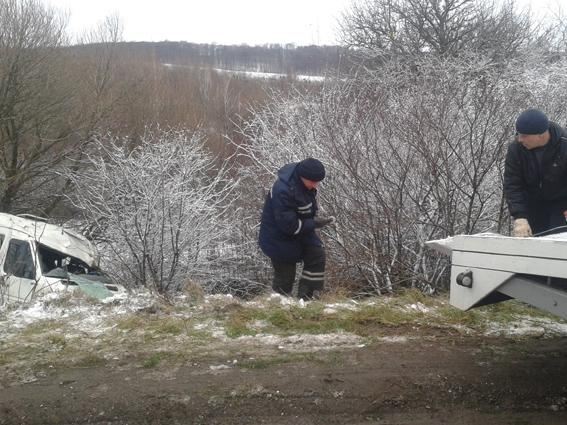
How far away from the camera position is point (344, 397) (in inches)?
109

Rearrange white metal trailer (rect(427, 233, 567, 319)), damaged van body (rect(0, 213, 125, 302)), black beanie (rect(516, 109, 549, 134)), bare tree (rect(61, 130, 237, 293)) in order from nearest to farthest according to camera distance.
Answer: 1. white metal trailer (rect(427, 233, 567, 319))
2. black beanie (rect(516, 109, 549, 134))
3. damaged van body (rect(0, 213, 125, 302))
4. bare tree (rect(61, 130, 237, 293))

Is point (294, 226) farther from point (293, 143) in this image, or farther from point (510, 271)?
point (293, 143)

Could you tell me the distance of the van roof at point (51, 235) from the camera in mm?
9531

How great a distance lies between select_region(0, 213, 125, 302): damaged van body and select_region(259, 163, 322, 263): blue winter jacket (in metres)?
3.98

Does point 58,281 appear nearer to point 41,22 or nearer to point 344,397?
point 344,397

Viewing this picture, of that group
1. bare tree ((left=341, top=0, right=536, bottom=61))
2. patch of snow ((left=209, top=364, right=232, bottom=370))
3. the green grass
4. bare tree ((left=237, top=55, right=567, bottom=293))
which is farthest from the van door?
bare tree ((left=341, top=0, right=536, bottom=61))

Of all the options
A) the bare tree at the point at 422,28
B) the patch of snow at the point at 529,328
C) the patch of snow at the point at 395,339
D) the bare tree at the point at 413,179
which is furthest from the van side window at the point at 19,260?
the bare tree at the point at 422,28

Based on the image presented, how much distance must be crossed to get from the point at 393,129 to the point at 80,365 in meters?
7.04

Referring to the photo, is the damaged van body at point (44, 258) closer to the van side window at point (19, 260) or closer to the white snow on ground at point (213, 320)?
the van side window at point (19, 260)

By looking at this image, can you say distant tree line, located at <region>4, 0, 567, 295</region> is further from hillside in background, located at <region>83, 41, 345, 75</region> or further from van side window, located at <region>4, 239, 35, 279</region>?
hillside in background, located at <region>83, 41, 345, 75</region>

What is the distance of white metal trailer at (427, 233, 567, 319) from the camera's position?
240 cm

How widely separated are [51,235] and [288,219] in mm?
6455

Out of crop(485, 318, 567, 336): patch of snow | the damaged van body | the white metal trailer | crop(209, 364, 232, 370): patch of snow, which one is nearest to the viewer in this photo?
the white metal trailer

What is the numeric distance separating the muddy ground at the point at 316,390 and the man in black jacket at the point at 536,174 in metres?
1.13
